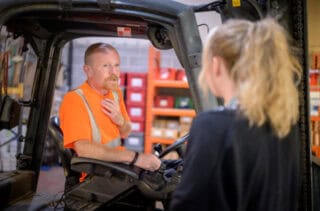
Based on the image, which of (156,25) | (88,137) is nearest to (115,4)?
(156,25)

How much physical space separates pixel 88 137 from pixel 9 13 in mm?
936

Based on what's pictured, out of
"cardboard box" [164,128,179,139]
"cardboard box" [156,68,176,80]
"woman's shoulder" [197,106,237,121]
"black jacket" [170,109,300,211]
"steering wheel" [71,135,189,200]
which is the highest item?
"cardboard box" [156,68,176,80]

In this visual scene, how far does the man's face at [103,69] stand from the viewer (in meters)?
2.62

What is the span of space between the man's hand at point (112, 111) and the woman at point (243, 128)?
136cm

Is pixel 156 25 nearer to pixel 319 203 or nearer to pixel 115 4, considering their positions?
pixel 115 4

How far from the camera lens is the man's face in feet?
8.61

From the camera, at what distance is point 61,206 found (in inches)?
110

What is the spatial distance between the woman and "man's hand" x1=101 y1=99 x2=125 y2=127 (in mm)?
1360

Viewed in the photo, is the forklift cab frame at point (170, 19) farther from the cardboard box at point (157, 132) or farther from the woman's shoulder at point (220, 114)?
the cardboard box at point (157, 132)

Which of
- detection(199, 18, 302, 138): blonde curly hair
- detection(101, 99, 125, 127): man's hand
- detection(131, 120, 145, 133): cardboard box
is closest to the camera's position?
detection(199, 18, 302, 138): blonde curly hair

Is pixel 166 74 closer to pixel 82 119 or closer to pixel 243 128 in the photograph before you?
pixel 82 119

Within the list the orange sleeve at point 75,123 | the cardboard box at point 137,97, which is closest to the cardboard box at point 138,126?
the cardboard box at point 137,97

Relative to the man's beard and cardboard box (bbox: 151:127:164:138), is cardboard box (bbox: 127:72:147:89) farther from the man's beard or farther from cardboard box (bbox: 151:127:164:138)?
the man's beard

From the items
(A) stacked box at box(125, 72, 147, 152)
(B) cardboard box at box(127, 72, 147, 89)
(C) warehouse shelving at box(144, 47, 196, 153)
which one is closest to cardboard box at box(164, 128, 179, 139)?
(C) warehouse shelving at box(144, 47, 196, 153)
